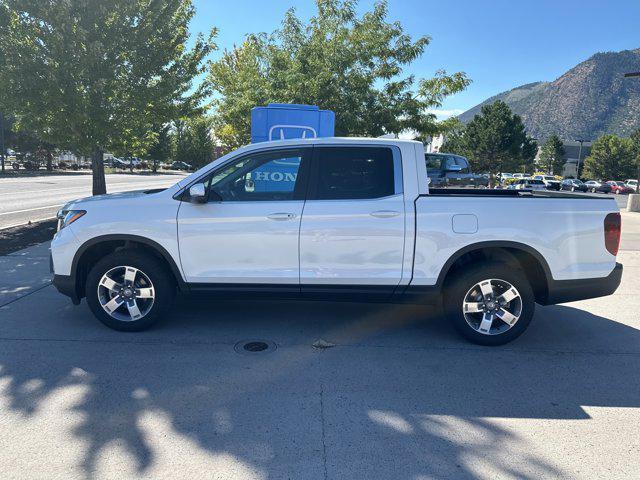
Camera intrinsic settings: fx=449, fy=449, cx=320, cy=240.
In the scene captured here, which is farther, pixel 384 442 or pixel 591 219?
pixel 591 219

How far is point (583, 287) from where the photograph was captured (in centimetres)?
402

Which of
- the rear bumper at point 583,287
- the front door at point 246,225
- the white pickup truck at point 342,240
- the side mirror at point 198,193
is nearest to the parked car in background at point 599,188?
the rear bumper at point 583,287

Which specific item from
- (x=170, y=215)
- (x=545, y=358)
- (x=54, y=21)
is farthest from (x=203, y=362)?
(x=54, y=21)

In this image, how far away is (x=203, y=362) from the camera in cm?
371

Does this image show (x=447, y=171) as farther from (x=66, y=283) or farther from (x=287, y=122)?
(x=66, y=283)

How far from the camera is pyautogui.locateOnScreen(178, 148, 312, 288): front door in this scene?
13.1ft

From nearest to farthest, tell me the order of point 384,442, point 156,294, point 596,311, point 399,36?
point 384,442, point 156,294, point 596,311, point 399,36

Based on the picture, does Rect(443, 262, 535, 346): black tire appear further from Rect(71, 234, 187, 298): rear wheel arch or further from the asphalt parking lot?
Rect(71, 234, 187, 298): rear wheel arch

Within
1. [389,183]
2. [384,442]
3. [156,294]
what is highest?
[389,183]

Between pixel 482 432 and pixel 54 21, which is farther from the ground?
pixel 54 21

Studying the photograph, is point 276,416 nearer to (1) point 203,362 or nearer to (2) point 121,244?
(1) point 203,362

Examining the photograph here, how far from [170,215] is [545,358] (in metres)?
3.58

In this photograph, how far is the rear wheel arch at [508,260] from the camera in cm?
396

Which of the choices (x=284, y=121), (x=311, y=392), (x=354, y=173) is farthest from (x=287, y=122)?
(x=311, y=392)
